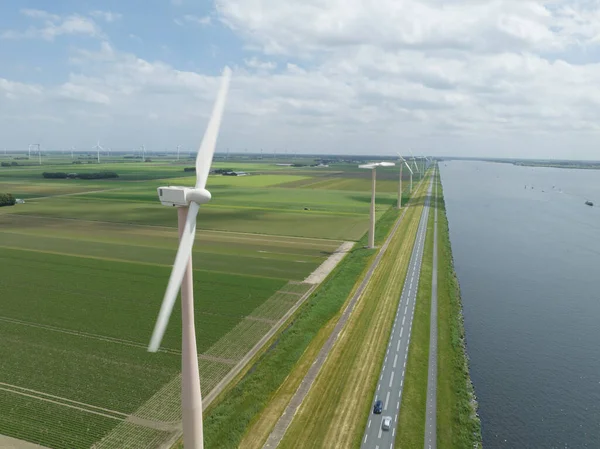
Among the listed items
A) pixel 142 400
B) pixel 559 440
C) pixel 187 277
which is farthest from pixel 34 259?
pixel 559 440

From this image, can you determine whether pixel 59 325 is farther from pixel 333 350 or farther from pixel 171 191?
pixel 171 191

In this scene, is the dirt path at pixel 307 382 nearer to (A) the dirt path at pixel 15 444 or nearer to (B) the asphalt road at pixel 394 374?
(B) the asphalt road at pixel 394 374

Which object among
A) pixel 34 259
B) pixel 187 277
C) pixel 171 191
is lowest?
pixel 34 259

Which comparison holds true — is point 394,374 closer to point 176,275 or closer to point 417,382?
point 417,382

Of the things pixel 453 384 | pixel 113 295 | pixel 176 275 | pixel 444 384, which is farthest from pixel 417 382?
pixel 113 295

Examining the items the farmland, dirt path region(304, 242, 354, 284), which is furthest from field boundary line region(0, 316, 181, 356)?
dirt path region(304, 242, 354, 284)

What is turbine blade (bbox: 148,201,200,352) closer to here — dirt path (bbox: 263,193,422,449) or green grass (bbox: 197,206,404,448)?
green grass (bbox: 197,206,404,448)

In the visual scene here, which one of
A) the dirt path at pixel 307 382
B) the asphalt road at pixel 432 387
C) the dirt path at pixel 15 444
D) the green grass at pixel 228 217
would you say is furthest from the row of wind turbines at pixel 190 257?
the green grass at pixel 228 217
